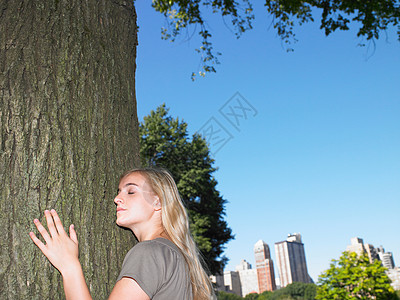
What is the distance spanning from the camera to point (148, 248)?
6.11ft

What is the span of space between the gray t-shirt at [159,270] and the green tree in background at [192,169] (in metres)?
17.5

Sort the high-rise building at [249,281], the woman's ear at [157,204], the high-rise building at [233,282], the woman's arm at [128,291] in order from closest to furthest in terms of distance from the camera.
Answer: the woman's arm at [128,291]
the woman's ear at [157,204]
the high-rise building at [233,282]
the high-rise building at [249,281]

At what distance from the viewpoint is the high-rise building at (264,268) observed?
11975 centimetres

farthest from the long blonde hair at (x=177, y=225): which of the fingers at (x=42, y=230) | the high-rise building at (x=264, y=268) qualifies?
the high-rise building at (x=264, y=268)

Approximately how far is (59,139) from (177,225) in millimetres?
905

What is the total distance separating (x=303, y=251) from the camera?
137250mm

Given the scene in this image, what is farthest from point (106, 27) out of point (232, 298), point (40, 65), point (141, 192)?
point (232, 298)

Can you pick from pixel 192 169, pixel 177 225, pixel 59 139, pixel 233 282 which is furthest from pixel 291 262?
pixel 59 139

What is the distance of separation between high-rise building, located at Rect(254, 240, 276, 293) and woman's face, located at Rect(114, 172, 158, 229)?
125 meters

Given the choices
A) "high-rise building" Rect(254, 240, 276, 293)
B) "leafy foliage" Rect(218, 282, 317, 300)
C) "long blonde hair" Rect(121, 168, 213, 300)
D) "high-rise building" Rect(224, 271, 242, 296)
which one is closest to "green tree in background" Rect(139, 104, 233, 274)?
"long blonde hair" Rect(121, 168, 213, 300)

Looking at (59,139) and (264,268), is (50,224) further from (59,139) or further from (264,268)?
(264,268)

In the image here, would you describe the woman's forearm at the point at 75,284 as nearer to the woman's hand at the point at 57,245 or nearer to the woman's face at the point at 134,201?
the woman's hand at the point at 57,245

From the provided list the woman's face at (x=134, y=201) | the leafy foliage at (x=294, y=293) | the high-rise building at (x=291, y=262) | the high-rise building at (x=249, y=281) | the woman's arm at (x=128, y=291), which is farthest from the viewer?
the high-rise building at (x=291, y=262)

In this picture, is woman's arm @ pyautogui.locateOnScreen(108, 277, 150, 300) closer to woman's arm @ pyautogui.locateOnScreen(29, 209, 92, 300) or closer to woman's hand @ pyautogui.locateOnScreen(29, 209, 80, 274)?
woman's arm @ pyautogui.locateOnScreen(29, 209, 92, 300)
